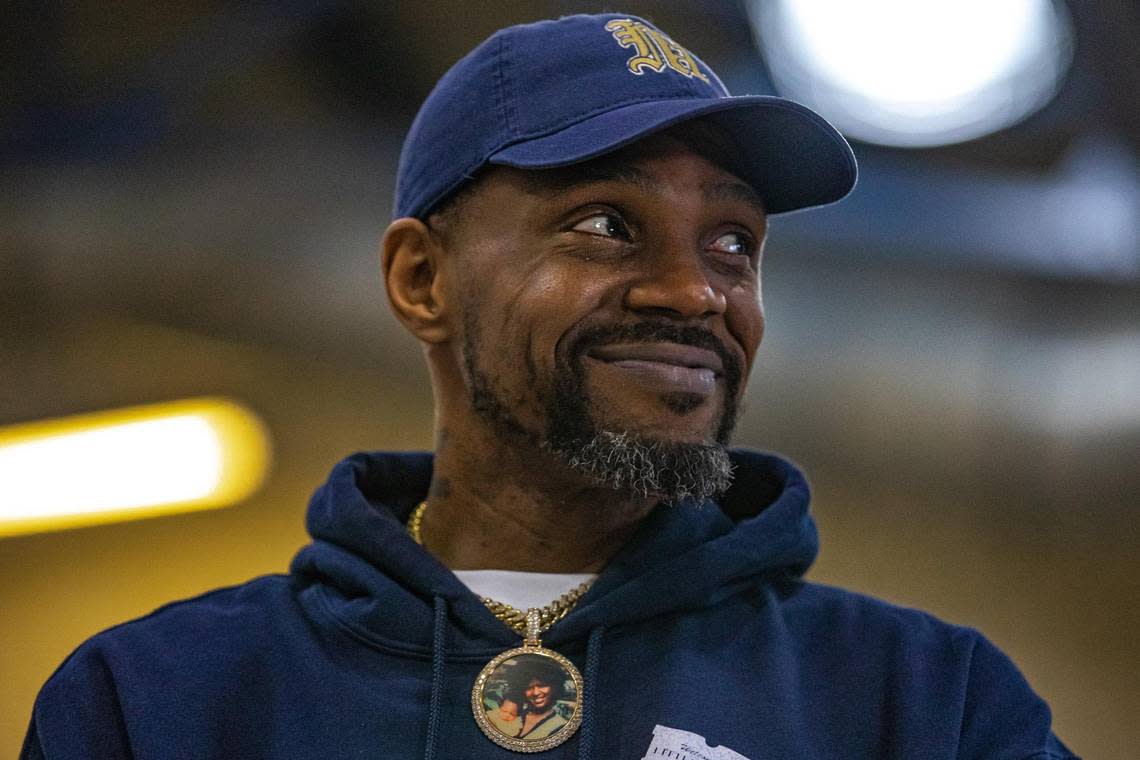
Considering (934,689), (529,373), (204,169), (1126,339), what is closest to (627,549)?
(529,373)

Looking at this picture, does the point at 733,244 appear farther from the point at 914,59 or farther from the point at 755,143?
the point at 914,59

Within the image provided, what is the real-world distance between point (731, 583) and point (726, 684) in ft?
0.49

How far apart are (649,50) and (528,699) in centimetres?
78

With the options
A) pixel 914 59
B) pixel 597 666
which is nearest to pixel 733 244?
pixel 597 666

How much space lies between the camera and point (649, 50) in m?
1.63

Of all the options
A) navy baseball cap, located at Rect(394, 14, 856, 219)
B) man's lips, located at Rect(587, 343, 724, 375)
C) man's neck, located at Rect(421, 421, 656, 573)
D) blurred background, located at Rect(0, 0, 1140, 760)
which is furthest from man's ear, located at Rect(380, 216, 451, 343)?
blurred background, located at Rect(0, 0, 1140, 760)

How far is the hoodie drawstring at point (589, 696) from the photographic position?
54.8 inches

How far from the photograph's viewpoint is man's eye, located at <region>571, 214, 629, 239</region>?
153 cm

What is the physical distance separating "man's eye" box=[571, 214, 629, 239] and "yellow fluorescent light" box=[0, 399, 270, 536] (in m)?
2.10

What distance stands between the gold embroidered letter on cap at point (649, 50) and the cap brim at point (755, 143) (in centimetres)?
8

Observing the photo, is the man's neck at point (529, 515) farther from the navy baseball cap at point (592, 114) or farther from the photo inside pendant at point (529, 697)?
the navy baseball cap at point (592, 114)

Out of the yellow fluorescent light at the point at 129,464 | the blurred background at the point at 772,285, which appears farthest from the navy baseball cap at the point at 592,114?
the yellow fluorescent light at the point at 129,464

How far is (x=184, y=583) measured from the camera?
3594mm

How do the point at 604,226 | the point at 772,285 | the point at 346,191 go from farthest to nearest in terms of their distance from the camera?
the point at 772,285 → the point at 346,191 → the point at 604,226
